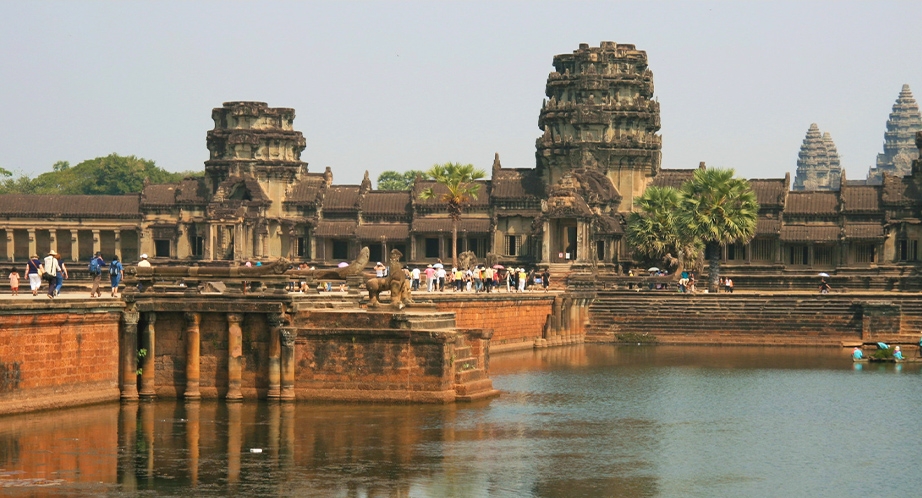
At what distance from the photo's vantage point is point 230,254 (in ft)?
377

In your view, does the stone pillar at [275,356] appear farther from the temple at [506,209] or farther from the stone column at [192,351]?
the temple at [506,209]

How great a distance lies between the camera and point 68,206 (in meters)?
119

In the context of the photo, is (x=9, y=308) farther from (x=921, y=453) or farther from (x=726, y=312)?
(x=726, y=312)

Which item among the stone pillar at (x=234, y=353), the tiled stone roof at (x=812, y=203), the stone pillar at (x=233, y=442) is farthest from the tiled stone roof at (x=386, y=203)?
the stone pillar at (x=233, y=442)

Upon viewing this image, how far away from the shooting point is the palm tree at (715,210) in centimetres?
9656

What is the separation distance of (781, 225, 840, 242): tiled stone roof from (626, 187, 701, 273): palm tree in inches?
301

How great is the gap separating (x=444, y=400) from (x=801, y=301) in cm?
4022

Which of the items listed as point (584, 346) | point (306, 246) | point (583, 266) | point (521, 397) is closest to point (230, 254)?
point (306, 246)

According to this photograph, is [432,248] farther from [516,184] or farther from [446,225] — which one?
[516,184]

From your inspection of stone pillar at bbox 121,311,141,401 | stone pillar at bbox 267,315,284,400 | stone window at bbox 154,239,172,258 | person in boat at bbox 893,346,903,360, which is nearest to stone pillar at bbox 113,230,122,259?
stone window at bbox 154,239,172,258

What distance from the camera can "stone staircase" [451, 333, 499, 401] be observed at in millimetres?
53406

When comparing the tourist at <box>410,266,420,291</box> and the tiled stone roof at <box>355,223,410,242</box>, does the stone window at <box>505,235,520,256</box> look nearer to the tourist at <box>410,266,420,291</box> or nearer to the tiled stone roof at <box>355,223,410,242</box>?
the tiled stone roof at <box>355,223,410,242</box>

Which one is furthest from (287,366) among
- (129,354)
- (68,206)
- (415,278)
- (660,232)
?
(68,206)

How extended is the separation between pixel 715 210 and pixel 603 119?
16364 mm
